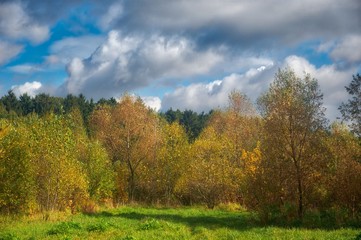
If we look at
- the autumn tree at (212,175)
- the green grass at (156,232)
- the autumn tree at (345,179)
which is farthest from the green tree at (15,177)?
the autumn tree at (345,179)

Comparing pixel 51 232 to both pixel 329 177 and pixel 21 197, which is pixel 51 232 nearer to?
pixel 21 197

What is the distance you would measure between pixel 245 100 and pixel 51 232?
43058 millimetres

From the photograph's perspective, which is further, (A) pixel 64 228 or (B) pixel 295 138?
(B) pixel 295 138

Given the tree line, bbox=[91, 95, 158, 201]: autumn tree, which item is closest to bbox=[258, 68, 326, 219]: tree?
the tree line

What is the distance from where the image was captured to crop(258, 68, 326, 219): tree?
32438 millimetres

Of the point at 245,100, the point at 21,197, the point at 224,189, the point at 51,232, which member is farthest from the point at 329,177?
the point at 245,100

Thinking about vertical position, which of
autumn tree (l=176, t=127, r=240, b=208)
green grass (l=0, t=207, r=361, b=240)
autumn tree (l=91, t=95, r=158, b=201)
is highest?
autumn tree (l=91, t=95, r=158, b=201)

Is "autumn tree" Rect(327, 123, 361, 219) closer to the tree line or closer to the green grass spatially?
the tree line

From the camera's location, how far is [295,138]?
3272cm

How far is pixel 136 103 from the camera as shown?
2387 inches

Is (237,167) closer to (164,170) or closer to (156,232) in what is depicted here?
(164,170)

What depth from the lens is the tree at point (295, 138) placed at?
106 ft

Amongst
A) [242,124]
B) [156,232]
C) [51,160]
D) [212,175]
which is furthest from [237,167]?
[156,232]

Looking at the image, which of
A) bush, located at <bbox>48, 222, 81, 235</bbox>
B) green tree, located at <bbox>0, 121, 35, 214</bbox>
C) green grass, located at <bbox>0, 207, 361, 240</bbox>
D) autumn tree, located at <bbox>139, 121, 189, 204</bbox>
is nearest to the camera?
green grass, located at <bbox>0, 207, 361, 240</bbox>
